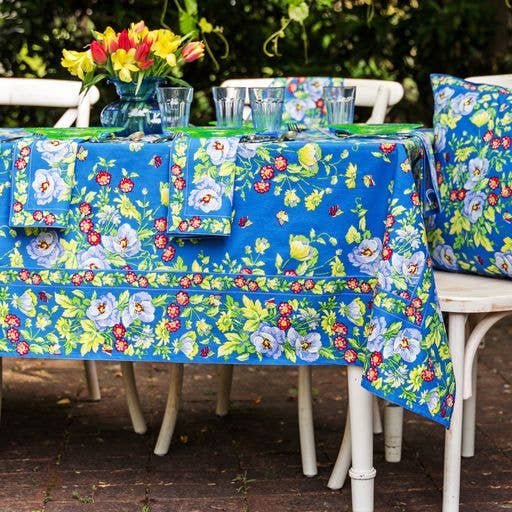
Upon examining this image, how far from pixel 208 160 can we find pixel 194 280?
0.84ft

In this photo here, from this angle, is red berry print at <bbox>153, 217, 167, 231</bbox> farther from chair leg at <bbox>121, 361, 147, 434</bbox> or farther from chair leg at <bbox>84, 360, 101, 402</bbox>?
chair leg at <bbox>84, 360, 101, 402</bbox>

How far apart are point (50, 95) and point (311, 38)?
159cm

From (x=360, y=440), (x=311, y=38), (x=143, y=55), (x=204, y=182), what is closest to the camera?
(x=204, y=182)

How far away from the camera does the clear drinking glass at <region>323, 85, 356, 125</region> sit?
274cm

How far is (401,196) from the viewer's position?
2314 millimetres

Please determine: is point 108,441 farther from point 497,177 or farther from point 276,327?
point 497,177

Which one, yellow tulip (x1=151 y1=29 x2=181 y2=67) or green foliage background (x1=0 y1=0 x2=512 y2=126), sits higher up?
yellow tulip (x1=151 y1=29 x2=181 y2=67)

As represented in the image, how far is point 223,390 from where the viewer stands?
337 centimetres

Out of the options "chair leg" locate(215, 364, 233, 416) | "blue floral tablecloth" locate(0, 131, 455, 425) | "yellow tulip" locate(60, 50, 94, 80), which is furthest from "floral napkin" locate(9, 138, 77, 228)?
"chair leg" locate(215, 364, 233, 416)

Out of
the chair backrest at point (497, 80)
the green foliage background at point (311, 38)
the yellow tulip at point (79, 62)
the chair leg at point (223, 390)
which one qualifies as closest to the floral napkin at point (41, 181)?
the yellow tulip at point (79, 62)

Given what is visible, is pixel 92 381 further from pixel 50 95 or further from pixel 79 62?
pixel 79 62

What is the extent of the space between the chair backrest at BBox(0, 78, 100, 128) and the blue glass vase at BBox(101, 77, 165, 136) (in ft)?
2.03

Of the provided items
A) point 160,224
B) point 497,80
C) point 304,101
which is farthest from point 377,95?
point 160,224

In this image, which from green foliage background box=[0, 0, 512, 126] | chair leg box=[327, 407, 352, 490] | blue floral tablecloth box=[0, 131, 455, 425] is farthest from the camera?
green foliage background box=[0, 0, 512, 126]
